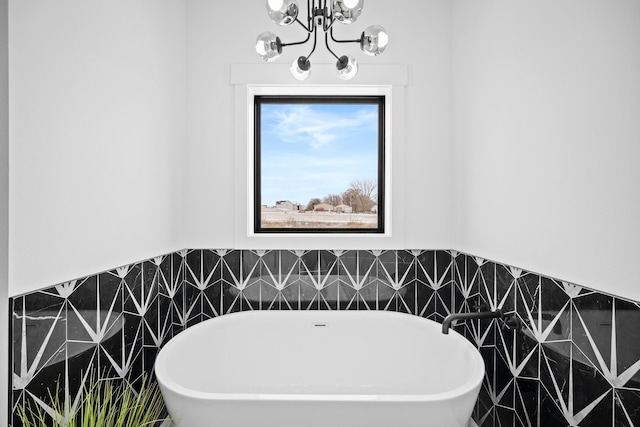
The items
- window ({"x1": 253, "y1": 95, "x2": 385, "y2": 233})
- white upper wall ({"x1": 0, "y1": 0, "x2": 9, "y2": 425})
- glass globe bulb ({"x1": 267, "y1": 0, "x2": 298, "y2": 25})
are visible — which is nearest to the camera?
white upper wall ({"x1": 0, "y1": 0, "x2": 9, "y2": 425})

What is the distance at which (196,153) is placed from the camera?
2.15 m

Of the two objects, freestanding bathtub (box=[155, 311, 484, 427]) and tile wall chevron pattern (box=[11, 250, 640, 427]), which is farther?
freestanding bathtub (box=[155, 311, 484, 427])

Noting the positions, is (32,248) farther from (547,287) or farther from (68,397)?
(547,287)

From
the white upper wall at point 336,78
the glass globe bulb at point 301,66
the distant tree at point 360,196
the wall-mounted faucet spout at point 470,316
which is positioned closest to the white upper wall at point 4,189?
the glass globe bulb at point 301,66

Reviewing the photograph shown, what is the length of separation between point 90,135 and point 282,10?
90cm

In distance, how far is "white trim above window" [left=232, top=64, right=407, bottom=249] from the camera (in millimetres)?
2127

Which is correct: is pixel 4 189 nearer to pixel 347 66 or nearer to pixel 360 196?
pixel 347 66

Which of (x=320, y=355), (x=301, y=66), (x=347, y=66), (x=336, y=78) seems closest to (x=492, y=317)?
(x=320, y=355)

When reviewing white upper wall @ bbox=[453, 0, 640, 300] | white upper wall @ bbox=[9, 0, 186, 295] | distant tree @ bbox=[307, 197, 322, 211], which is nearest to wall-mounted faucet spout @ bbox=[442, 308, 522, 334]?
white upper wall @ bbox=[453, 0, 640, 300]

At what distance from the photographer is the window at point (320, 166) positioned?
93.9 inches

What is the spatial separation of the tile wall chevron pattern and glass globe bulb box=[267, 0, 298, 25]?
1278 mm

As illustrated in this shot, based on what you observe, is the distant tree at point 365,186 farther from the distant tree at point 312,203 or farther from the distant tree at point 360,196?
the distant tree at point 312,203

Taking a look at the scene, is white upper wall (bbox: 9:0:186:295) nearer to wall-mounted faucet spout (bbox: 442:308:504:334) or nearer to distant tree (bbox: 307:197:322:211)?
distant tree (bbox: 307:197:322:211)

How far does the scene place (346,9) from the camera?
133cm
